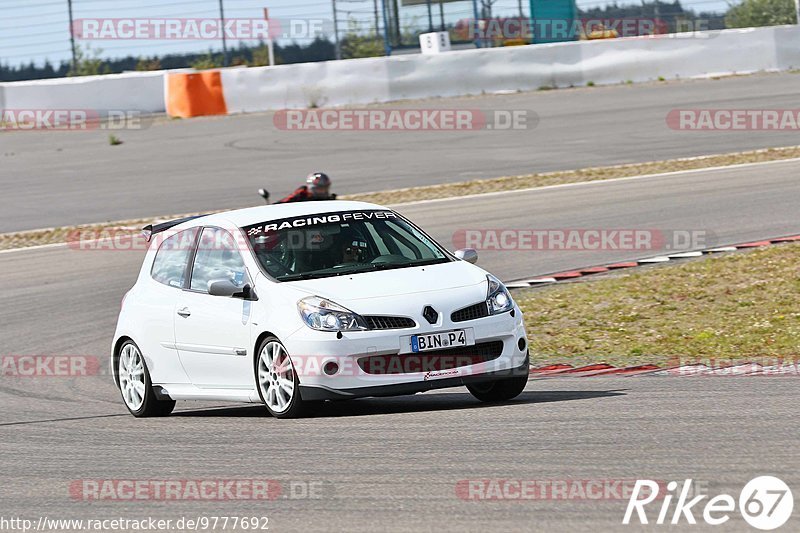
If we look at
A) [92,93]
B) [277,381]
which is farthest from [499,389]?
[92,93]

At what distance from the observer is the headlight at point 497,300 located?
29.1 ft

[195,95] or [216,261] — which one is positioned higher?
[195,95]

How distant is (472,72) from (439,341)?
884 inches

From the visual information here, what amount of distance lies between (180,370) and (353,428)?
6.85 feet

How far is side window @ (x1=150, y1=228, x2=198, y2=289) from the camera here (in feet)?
33.0

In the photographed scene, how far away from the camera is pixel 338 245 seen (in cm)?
947

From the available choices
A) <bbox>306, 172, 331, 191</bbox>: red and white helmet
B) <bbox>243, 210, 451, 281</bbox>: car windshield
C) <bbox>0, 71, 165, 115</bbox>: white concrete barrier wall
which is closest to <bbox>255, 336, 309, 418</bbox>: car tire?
<bbox>243, 210, 451, 281</bbox>: car windshield

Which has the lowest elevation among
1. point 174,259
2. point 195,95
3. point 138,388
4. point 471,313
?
point 138,388

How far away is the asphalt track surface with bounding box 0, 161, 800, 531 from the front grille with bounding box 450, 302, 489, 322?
0.58 metres
